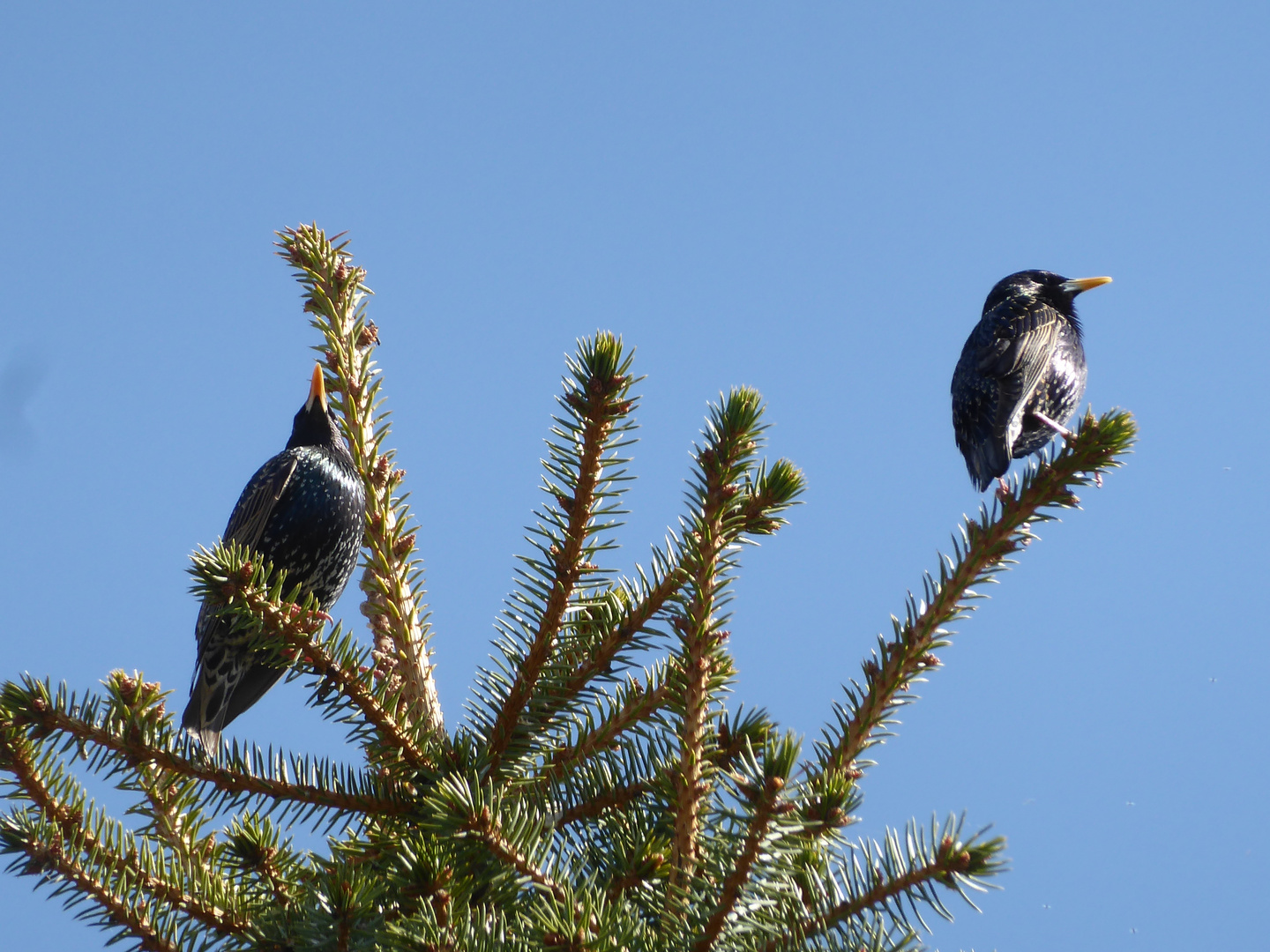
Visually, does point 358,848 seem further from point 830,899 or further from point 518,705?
point 830,899

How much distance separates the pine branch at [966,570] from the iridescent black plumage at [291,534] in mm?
2331

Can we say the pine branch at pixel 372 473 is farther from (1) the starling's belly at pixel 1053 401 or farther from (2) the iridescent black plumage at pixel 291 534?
(1) the starling's belly at pixel 1053 401

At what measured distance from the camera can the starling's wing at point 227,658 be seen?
356cm

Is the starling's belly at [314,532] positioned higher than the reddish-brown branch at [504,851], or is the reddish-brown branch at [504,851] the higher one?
the starling's belly at [314,532]

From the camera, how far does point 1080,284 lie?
20.0ft

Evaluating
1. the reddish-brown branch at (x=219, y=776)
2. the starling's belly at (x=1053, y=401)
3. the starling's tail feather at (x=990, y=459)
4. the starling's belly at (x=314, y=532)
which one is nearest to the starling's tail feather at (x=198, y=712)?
the starling's belly at (x=314, y=532)

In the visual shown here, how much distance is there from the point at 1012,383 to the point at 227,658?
3.40 meters

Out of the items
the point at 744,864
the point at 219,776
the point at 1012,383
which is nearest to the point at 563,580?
the point at 219,776

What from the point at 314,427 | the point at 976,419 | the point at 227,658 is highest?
the point at 976,419

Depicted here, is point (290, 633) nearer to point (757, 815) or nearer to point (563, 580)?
point (563, 580)

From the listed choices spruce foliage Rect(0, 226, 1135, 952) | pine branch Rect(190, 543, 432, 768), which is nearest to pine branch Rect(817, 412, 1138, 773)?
spruce foliage Rect(0, 226, 1135, 952)

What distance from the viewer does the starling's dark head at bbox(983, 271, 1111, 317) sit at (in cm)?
602

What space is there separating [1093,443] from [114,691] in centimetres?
193

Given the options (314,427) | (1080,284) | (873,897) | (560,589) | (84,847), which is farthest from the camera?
(1080,284)
